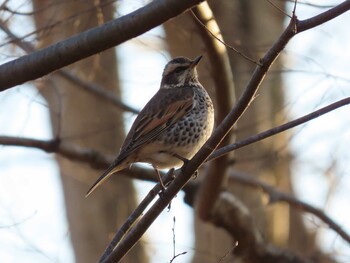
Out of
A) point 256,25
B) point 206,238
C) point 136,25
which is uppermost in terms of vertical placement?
point 256,25

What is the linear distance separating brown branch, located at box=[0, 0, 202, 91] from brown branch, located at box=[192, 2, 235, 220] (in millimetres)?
1324

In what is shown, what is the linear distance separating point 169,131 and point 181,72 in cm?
122

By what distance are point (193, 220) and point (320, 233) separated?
5.81 ft

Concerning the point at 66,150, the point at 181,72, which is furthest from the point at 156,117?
the point at 66,150

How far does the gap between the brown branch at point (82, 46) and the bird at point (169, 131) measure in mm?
1750

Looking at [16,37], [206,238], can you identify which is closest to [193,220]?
[206,238]

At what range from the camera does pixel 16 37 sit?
6.62 metres

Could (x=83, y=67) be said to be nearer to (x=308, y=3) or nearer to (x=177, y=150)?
(x=177, y=150)

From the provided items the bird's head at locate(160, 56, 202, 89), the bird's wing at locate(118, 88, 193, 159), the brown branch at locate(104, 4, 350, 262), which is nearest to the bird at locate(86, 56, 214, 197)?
the bird's wing at locate(118, 88, 193, 159)

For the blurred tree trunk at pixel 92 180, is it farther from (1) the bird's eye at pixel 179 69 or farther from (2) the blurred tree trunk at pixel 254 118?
(1) the bird's eye at pixel 179 69

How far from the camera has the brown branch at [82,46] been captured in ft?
14.8

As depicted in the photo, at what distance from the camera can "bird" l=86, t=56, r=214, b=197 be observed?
6680 millimetres

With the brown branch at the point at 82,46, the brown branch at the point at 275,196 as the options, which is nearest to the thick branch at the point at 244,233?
the brown branch at the point at 275,196

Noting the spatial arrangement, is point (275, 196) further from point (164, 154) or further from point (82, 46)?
point (82, 46)
